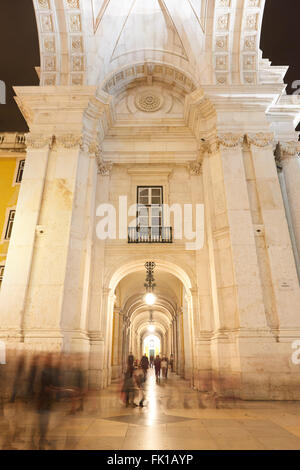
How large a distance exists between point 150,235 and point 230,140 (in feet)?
17.6

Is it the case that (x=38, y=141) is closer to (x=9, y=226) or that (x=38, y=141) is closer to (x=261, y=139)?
(x=9, y=226)

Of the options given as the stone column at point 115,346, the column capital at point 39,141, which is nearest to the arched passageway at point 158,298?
the stone column at point 115,346

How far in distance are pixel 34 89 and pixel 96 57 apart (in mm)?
3518

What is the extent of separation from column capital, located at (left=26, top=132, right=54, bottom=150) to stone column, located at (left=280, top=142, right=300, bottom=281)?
10.4m

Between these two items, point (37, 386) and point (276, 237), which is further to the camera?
point (276, 237)

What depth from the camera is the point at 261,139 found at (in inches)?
488

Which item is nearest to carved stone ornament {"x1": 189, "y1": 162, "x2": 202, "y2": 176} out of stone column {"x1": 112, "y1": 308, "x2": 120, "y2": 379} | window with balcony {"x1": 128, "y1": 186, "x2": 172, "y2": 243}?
window with balcony {"x1": 128, "y1": 186, "x2": 172, "y2": 243}

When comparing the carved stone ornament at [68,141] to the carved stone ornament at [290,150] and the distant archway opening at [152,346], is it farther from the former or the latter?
the distant archway opening at [152,346]

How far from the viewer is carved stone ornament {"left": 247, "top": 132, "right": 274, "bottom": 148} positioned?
12.3 meters

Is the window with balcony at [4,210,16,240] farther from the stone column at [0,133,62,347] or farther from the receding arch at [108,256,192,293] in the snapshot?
the receding arch at [108,256,192,293]

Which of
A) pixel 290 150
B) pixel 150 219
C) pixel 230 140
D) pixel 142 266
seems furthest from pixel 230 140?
pixel 142 266

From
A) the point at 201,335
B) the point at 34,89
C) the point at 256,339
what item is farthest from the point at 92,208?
the point at 256,339

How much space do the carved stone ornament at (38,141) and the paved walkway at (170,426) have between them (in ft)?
31.6
